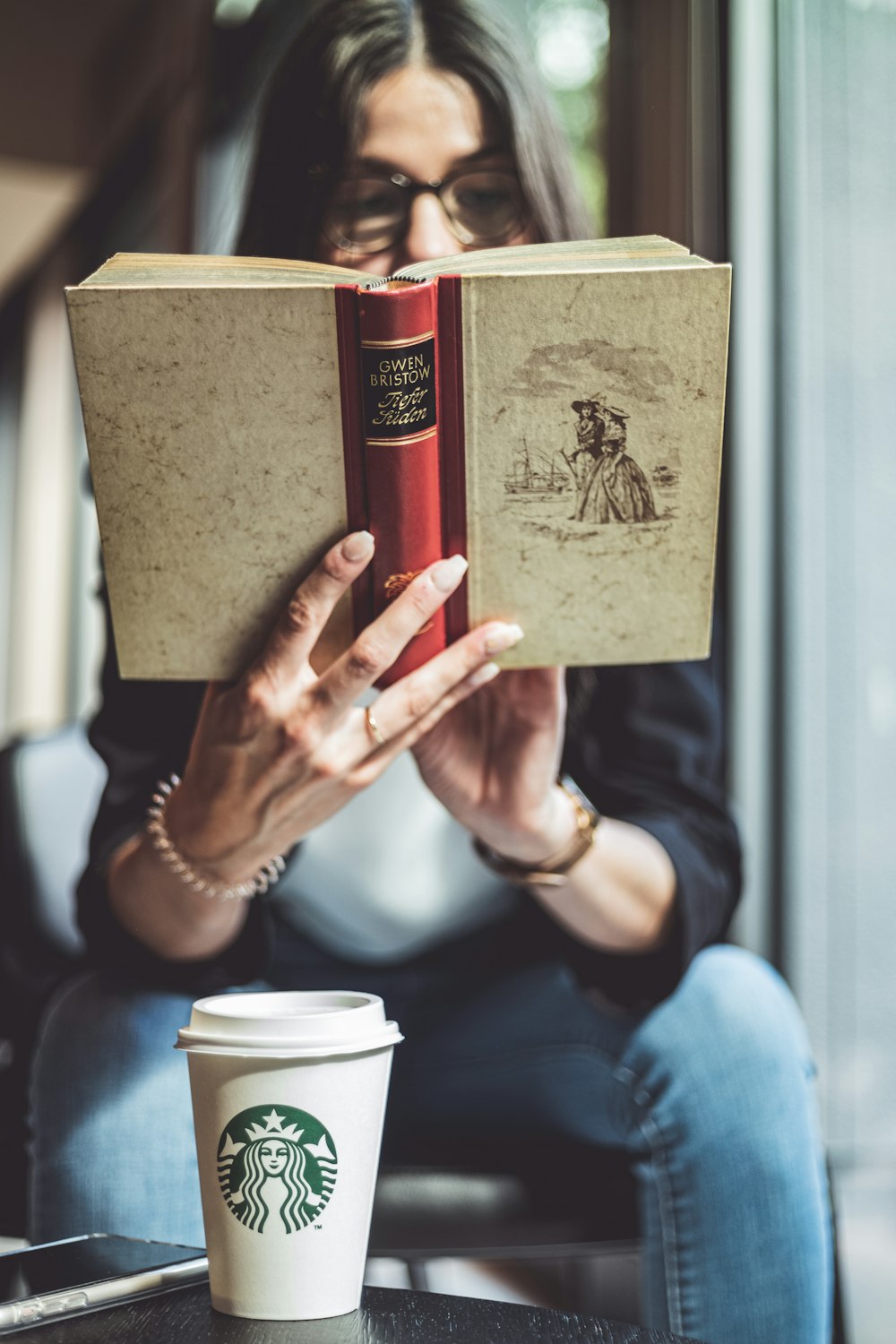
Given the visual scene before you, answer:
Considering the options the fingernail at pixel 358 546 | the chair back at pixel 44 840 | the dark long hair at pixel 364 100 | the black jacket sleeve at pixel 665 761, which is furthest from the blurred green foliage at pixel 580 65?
the fingernail at pixel 358 546

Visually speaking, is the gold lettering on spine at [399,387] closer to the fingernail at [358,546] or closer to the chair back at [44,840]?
the fingernail at [358,546]

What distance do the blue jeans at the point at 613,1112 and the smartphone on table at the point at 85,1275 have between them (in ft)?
0.32

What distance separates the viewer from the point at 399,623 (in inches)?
25.0

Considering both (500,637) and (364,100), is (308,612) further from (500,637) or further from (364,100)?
(364,100)

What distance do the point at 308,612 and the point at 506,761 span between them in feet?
0.63

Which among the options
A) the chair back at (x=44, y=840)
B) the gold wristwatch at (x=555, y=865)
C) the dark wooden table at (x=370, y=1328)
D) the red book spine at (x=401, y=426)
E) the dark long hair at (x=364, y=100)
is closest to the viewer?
the dark wooden table at (x=370, y=1328)

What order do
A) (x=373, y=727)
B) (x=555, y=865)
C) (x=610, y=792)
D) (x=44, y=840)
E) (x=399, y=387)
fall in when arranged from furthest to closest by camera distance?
A: (x=44, y=840) < (x=610, y=792) < (x=555, y=865) < (x=373, y=727) < (x=399, y=387)

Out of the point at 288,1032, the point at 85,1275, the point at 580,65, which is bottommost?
the point at 85,1275

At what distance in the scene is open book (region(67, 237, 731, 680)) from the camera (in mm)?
566

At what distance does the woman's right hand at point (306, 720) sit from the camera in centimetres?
63

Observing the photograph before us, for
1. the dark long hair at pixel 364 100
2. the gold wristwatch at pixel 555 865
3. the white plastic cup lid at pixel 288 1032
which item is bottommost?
the gold wristwatch at pixel 555 865

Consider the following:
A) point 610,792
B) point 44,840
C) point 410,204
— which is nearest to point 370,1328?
point 610,792

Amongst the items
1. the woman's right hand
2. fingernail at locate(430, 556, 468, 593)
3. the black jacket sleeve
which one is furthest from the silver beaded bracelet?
the black jacket sleeve

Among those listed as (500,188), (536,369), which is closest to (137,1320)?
(536,369)
